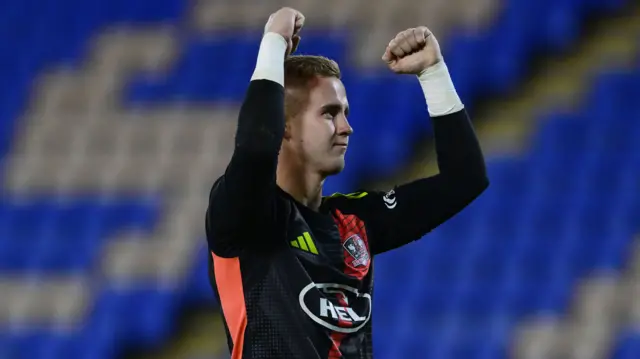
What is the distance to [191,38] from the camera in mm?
8023

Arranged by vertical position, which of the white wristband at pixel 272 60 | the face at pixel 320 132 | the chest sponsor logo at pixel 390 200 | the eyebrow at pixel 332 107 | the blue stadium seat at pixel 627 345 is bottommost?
the blue stadium seat at pixel 627 345

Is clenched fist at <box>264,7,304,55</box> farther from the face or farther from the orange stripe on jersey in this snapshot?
the orange stripe on jersey

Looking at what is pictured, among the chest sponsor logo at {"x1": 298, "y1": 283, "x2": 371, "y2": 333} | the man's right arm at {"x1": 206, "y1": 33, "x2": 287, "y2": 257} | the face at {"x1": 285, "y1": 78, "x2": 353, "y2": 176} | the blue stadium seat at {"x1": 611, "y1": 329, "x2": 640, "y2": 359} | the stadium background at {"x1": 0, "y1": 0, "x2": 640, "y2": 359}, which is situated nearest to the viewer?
the man's right arm at {"x1": 206, "y1": 33, "x2": 287, "y2": 257}

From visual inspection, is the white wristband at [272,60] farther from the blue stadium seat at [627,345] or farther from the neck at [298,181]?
the blue stadium seat at [627,345]

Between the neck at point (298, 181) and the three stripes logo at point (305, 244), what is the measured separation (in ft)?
0.34

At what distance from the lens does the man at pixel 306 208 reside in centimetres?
224

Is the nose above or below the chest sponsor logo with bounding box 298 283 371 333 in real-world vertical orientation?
above

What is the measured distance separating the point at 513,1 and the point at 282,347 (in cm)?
534

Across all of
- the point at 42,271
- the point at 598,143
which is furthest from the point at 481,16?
the point at 42,271

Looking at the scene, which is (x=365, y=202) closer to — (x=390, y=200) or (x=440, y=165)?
(x=390, y=200)

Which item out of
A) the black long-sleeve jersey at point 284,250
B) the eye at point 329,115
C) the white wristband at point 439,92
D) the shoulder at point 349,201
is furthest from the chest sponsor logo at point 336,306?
A: the white wristband at point 439,92

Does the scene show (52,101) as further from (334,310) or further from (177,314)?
(334,310)

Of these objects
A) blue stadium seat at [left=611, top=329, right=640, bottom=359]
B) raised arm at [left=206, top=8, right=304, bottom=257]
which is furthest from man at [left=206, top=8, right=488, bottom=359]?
blue stadium seat at [left=611, top=329, right=640, bottom=359]

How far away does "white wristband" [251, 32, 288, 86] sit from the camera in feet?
7.43
